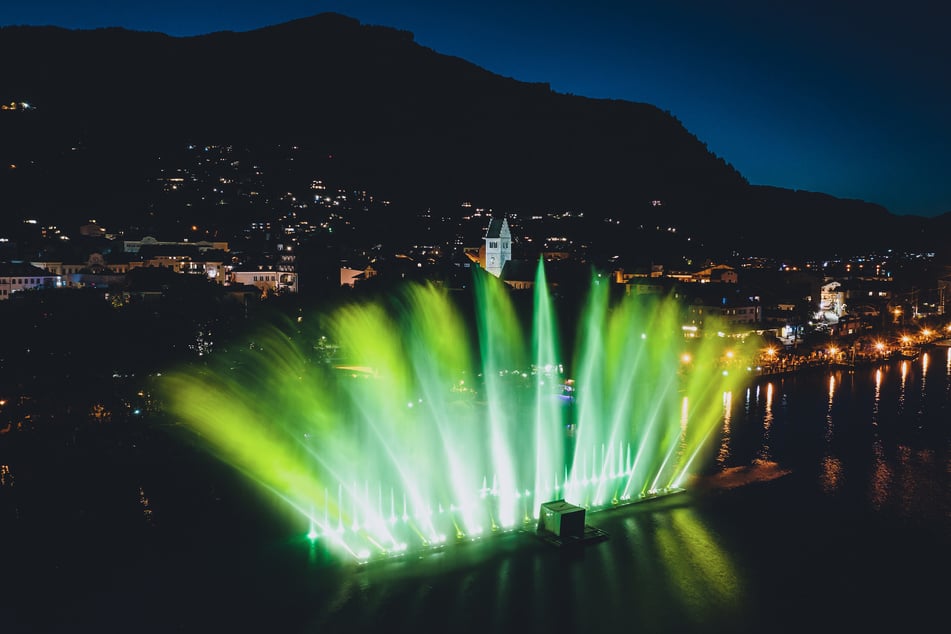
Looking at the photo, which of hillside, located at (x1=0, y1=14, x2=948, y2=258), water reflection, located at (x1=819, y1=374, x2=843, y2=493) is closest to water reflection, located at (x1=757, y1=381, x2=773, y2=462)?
water reflection, located at (x1=819, y1=374, x2=843, y2=493)

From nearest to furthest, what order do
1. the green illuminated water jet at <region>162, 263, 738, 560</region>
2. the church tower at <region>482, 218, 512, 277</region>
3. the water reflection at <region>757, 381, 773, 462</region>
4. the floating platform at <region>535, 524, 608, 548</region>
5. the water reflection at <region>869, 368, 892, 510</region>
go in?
the floating platform at <region>535, 524, 608, 548</region> < the green illuminated water jet at <region>162, 263, 738, 560</region> < the water reflection at <region>869, 368, 892, 510</region> < the water reflection at <region>757, 381, 773, 462</region> < the church tower at <region>482, 218, 512, 277</region>

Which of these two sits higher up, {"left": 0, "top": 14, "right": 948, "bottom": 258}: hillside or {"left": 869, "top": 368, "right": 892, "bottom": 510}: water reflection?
{"left": 0, "top": 14, "right": 948, "bottom": 258}: hillside

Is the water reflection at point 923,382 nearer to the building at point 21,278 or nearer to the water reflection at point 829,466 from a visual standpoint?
the water reflection at point 829,466

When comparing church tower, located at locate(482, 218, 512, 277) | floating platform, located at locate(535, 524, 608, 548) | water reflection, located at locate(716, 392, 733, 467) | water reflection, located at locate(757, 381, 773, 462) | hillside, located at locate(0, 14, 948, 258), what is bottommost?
water reflection, located at locate(757, 381, 773, 462)

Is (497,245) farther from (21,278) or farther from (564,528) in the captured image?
(564,528)

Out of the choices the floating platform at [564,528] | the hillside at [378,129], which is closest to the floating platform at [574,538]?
the floating platform at [564,528]

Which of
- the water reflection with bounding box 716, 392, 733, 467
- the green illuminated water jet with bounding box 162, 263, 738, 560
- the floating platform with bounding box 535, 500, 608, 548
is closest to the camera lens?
the floating platform with bounding box 535, 500, 608, 548

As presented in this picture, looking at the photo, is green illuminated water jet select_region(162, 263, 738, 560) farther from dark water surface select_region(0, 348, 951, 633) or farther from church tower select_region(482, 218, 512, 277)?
church tower select_region(482, 218, 512, 277)
